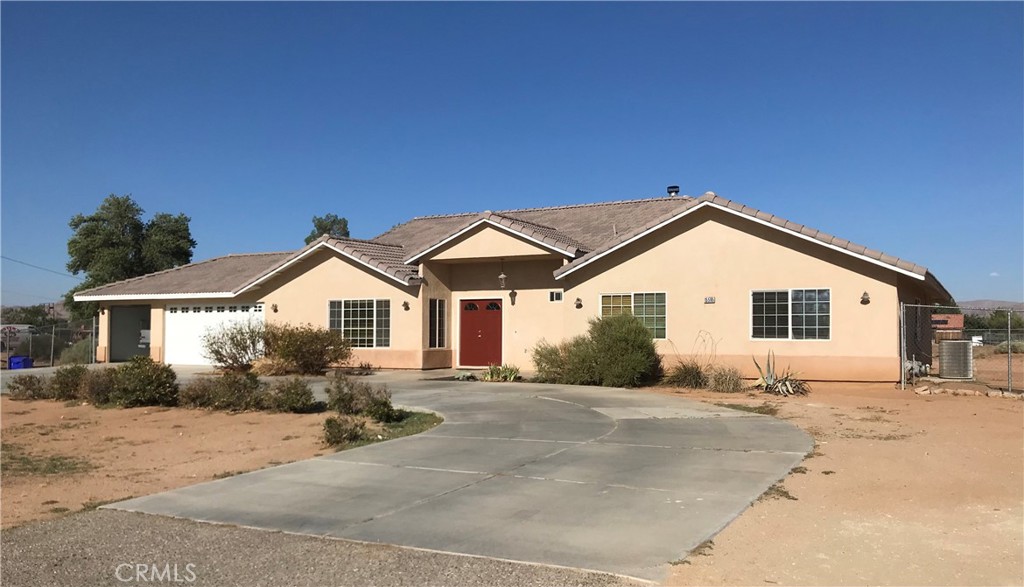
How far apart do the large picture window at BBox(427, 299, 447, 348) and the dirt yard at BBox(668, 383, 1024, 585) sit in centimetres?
1449

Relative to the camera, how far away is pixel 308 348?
2348cm

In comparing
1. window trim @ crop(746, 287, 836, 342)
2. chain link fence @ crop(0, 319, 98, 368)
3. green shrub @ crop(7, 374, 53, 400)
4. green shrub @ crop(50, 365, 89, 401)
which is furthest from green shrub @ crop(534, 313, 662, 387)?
chain link fence @ crop(0, 319, 98, 368)

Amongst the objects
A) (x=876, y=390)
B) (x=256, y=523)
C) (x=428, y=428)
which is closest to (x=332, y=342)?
(x=428, y=428)

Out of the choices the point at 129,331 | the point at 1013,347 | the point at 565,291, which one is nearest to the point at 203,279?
the point at 129,331

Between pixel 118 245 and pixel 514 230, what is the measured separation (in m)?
30.4

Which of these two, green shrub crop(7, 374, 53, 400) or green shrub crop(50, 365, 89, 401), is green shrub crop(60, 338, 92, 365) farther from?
green shrub crop(50, 365, 89, 401)

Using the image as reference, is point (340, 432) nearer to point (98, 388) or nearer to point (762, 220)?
point (98, 388)

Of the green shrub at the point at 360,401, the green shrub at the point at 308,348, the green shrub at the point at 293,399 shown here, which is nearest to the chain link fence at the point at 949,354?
the green shrub at the point at 360,401

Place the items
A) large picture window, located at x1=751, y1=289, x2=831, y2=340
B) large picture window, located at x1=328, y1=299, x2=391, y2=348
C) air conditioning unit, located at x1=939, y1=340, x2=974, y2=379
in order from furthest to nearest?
large picture window, located at x1=328, y1=299, x2=391, y2=348, air conditioning unit, located at x1=939, y1=340, x2=974, y2=379, large picture window, located at x1=751, y1=289, x2=831, y2=340

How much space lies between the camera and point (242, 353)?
24.2 meters

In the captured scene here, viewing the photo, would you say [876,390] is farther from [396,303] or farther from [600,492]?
[396,303]

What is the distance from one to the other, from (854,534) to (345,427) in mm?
7780

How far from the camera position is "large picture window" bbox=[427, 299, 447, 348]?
25.0 m

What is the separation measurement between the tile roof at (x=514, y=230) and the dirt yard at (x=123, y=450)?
1022cm
